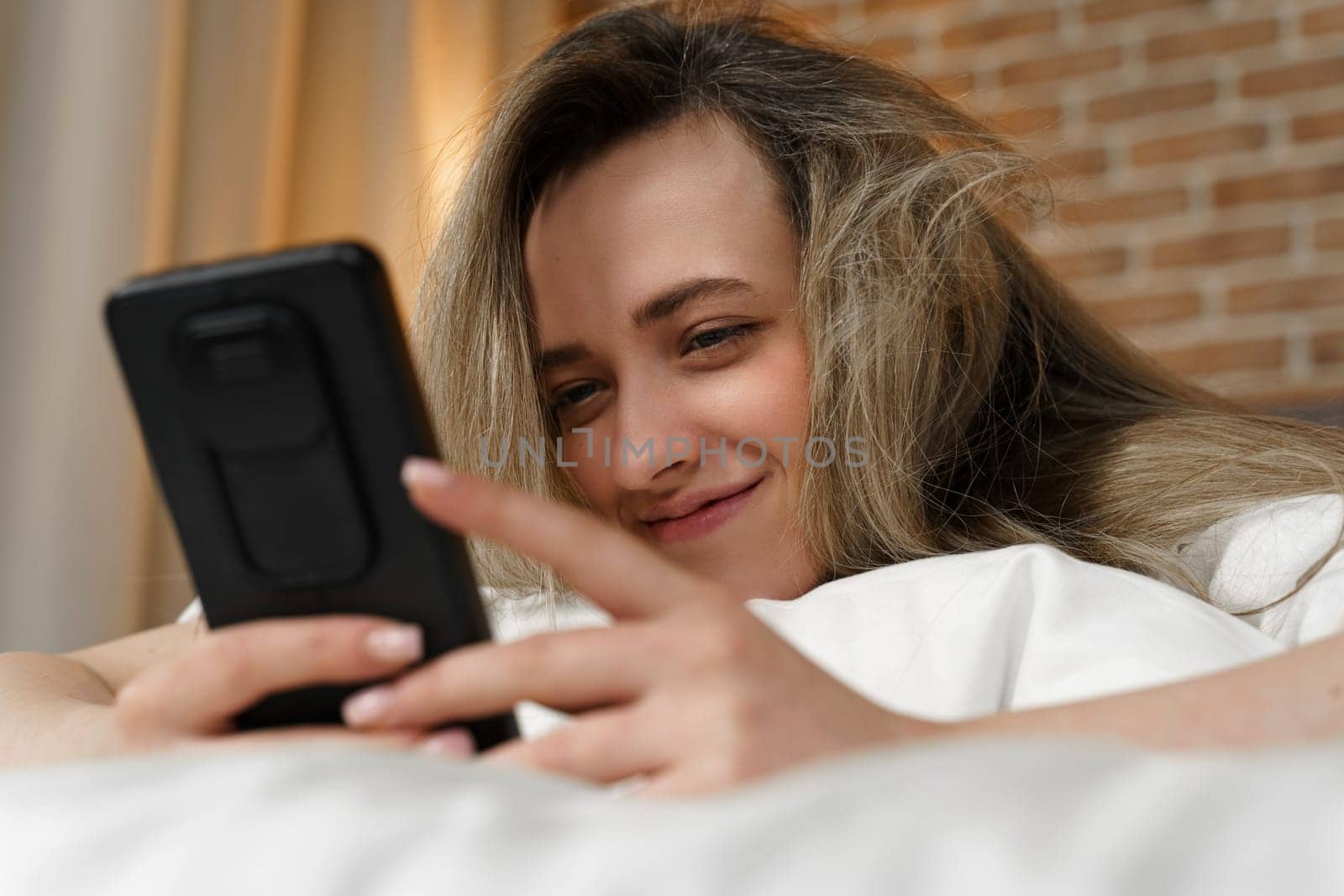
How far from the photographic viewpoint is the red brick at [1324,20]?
6.45 ft

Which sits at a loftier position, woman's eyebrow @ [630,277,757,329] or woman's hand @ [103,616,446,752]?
woman's eyebrow @ [630,277,757,329]

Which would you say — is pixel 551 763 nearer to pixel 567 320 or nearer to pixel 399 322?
pixel 399 322

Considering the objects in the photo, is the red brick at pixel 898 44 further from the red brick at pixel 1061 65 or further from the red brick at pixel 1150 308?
the red brick at pixel 1150 308

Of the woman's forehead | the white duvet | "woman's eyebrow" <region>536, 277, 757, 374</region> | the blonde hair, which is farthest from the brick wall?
the white duvet

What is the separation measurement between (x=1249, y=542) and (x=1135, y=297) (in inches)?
50.6

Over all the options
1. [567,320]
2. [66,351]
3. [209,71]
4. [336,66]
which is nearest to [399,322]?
[567,320]

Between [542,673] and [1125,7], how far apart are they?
202 centimetres

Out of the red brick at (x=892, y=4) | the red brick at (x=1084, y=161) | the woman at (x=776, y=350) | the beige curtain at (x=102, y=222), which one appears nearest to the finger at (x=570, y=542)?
the woman at (x=776, y=350)

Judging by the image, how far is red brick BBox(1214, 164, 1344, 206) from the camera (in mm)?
1972

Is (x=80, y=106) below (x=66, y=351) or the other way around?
the other way around

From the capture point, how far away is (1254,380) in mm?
2004

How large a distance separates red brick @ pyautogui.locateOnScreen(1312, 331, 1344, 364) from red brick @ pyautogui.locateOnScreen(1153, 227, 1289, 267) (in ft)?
0.51

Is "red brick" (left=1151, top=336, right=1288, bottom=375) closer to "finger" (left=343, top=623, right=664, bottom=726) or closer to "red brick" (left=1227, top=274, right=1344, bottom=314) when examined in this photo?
"red brick" (left=1227, top=274, right=1344, bottom=314)

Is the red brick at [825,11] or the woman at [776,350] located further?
the red brick at [825,11]
